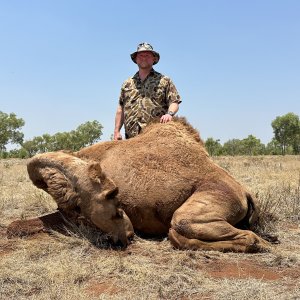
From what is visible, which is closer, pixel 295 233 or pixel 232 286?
pixel 232 286

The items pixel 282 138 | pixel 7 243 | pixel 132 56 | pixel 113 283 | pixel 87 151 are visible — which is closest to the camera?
pixel 113 283

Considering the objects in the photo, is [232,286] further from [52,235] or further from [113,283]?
[52,235]

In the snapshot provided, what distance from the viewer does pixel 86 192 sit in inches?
203

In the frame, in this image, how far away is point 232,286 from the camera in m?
3.89

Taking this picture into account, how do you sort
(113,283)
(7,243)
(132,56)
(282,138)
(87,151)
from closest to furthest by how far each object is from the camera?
(113,283)
(7,243)
(87,151)
(132,56)
(282,138)

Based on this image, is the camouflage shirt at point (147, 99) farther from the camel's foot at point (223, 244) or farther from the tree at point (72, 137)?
the tree at point (72, 137)

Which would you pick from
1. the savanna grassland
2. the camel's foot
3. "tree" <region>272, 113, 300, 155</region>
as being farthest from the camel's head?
"tree" <region>272, 113, 300, 155</region>

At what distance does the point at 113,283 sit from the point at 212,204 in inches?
62.3

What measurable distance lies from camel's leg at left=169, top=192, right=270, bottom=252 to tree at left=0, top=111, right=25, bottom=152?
51979 mm

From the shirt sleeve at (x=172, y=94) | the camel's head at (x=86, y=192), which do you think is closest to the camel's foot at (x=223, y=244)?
the camel's head at (x=86, y=192)

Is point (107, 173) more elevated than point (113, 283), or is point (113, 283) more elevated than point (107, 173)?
point (107, 173)

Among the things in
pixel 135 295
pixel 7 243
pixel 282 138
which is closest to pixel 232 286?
pixel 135 295

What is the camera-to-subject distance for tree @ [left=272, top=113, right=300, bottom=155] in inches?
2466

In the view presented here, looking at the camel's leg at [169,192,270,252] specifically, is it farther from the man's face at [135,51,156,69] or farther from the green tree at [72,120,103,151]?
the green tree at [72,120,103,151]
